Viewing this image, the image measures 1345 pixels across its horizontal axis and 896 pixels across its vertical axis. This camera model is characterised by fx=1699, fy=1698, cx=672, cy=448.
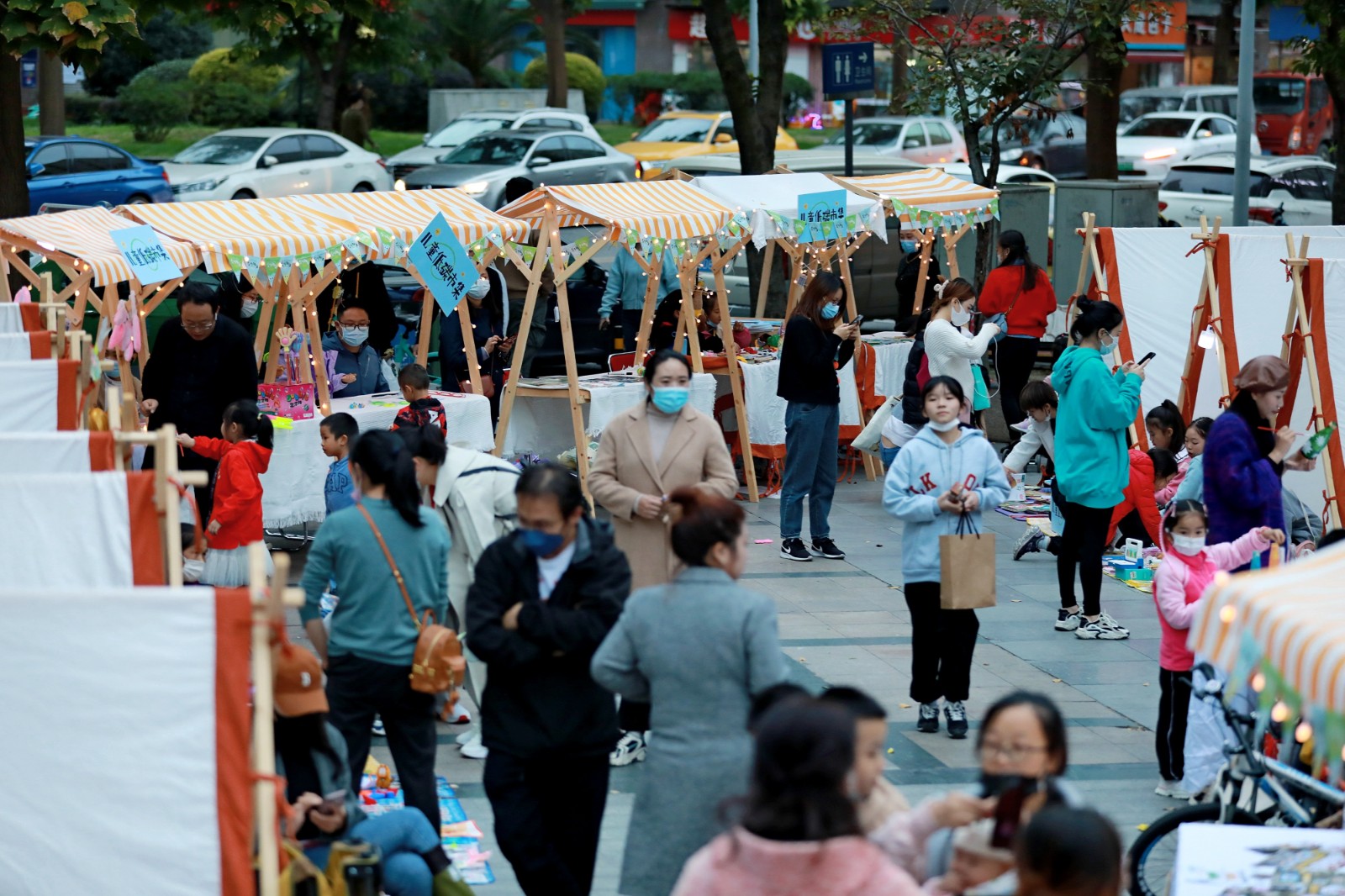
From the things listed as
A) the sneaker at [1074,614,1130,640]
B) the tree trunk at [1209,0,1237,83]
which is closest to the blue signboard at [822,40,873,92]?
the sneaker at [1074,614,1130,640]

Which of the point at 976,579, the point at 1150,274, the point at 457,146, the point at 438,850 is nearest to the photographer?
the point at 438,850

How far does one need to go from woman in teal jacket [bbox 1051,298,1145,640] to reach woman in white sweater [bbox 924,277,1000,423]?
77.6 inches

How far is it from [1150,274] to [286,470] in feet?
20.6

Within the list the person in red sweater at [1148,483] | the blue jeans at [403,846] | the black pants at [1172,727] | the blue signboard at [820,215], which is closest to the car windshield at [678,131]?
the blue signboard at [820,215]

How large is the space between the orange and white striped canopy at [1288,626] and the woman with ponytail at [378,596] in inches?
102

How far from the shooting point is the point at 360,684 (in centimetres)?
555

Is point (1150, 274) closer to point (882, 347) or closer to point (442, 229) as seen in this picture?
point (882, 347)

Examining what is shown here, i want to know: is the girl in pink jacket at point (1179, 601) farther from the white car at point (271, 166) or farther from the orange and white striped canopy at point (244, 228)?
the white car at point (271, 166)

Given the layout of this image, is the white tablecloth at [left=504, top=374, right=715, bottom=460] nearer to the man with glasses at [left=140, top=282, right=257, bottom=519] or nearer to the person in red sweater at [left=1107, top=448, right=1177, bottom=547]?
the person in red sweater at [left=1107, top=448, right=1177, bottom=547]

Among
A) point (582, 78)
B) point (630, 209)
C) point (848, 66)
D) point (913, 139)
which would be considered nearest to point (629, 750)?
point (630, 209)

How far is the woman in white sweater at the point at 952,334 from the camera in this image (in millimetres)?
11180

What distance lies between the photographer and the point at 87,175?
24219 mm

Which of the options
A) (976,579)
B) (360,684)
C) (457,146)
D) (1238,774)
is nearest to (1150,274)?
(976,579)

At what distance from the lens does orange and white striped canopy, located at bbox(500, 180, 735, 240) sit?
38.9ft
